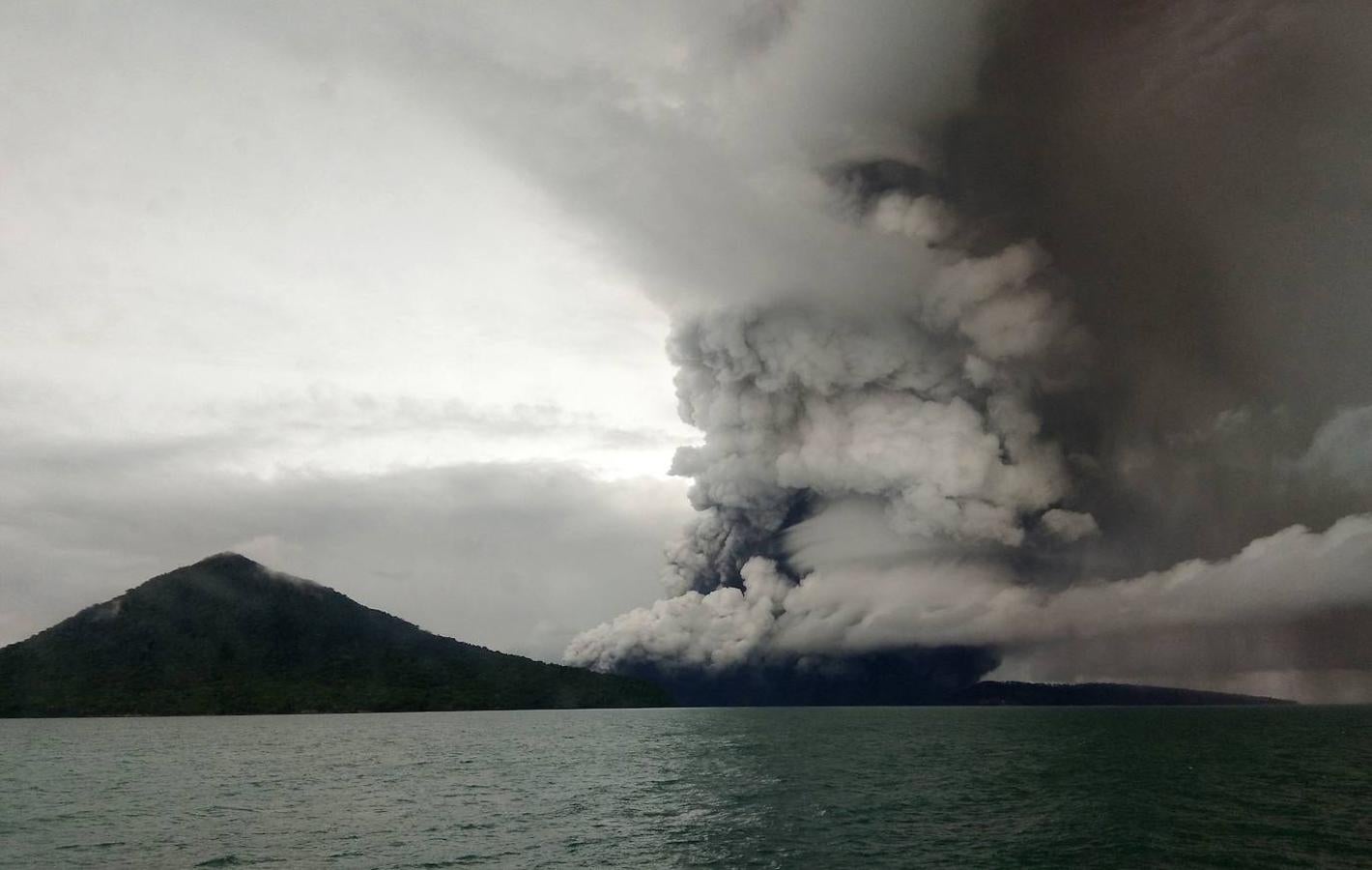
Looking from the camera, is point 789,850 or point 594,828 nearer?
point 789,850

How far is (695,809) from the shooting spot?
6988cm

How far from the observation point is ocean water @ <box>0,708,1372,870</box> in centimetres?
5047

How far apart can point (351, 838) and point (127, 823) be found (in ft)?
68.4

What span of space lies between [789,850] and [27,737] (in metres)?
210

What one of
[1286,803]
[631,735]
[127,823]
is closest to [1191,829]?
[1286,803]

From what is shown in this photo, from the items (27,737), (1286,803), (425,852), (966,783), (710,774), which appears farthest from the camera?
(27,737)

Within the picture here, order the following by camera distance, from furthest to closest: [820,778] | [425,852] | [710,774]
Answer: [710,774]
[820,778]
[425,852]

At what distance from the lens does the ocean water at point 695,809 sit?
50.5 metres

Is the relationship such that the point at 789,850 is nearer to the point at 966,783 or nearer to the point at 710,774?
the point at 966,783

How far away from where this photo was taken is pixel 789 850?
51531mm

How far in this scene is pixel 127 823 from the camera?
206 ft

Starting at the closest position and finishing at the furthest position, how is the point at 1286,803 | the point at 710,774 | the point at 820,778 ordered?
the point at 1286,803 → the point at 820,778 → the point at 710,774

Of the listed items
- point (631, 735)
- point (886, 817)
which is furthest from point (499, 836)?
point (631, 735)

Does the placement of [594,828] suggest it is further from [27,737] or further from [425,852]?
[27,737]
